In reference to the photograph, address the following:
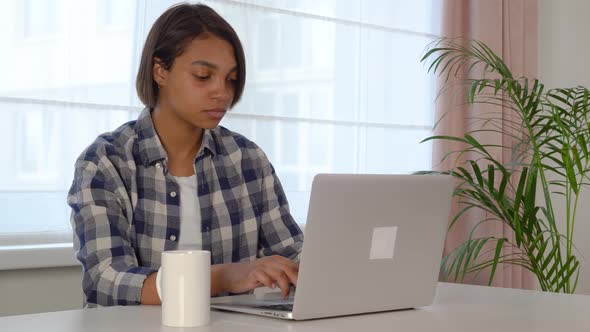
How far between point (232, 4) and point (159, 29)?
1.01 m

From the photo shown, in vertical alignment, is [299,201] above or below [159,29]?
below

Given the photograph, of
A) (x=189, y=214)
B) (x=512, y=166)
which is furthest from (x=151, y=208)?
(x=512, y=166)

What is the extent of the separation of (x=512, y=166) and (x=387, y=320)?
2.43 metres

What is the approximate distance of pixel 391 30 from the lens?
12.0ft

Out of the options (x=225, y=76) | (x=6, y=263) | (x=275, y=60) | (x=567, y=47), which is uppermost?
(x=567, y=47)

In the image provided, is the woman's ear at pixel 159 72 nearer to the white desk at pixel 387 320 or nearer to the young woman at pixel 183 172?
the young woman at pixel 183 172

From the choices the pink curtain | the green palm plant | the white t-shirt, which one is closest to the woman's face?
the white t-shirt

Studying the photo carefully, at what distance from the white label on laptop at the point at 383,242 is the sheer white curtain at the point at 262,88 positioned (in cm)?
143

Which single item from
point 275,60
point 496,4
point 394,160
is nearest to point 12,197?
point 275,60

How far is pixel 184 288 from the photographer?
130cm

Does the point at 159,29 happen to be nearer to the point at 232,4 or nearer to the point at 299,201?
the point at 232,4

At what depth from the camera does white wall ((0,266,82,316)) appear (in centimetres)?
251

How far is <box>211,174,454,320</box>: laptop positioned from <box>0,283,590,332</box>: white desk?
1.0 inches

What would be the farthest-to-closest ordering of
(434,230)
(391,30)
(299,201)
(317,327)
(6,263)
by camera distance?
1. (391,30)
2. (299,201)
3. (6,263)
4. (434,230)
5. (317,327)
